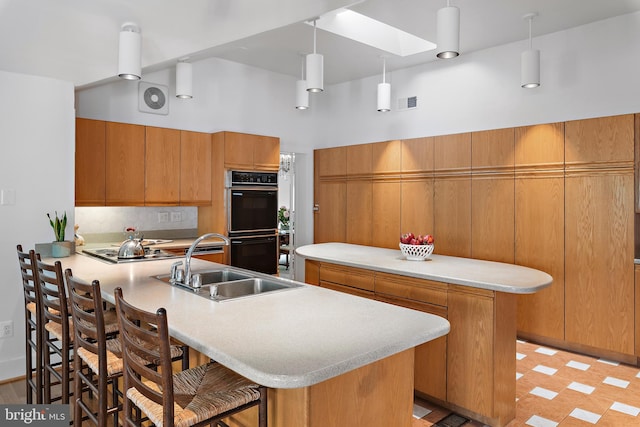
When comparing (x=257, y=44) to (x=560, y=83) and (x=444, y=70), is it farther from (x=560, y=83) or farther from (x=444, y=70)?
(x=560, y=83)

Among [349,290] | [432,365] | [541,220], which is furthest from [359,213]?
[432,365]

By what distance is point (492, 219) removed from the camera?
4609 millimetres

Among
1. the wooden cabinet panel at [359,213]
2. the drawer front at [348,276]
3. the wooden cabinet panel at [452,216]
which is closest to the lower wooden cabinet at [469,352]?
the drawer front at [348,276]

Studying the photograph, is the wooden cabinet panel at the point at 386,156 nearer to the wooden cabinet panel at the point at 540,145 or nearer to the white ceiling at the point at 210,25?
the white ceiling at the point at 210,25

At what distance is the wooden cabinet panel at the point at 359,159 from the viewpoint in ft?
18.9

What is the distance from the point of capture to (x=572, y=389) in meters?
3.34

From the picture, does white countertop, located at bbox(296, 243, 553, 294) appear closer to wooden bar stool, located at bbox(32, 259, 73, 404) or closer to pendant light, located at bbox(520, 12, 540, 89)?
pendant light, located at bbox(520, 12, 540, 89)

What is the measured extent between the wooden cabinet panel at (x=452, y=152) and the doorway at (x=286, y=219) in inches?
88.0

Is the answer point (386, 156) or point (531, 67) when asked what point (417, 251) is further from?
point (386, 156)

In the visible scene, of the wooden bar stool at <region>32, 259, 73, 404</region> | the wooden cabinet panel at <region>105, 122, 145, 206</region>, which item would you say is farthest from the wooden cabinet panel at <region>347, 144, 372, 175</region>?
the wooden bar stool at <region>32, 259, 73, 404</region>

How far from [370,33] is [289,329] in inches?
152

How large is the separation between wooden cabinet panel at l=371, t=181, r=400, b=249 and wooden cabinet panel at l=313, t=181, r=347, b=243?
524mm

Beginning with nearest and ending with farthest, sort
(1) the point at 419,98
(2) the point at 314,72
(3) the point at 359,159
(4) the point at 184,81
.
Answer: (2) the point at 314,72 → (4) the point at 184,81 → (1) the point at 419,98 → (3) the point at 359,159

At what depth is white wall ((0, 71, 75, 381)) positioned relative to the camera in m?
3.48
